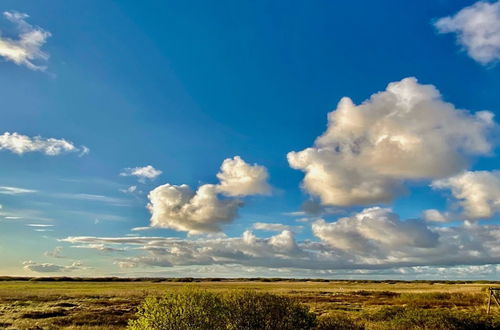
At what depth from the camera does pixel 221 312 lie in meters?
11.6

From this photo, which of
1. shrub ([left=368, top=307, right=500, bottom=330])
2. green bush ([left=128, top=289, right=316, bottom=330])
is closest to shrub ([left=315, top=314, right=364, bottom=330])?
green bush ([left=128, top=289, right=316, bottom=330])

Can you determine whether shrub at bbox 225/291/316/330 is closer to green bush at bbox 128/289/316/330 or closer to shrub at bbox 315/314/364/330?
green bush at bbox 128/289/316/330

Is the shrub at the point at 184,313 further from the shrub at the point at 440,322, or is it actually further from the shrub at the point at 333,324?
the shrub at the point at 440,322

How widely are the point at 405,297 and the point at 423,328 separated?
3921 centimetres

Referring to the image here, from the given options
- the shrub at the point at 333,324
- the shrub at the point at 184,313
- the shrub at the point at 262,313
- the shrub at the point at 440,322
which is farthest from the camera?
the shrub at the point at 440,322

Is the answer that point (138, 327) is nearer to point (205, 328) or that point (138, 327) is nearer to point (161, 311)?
point (161, 311)

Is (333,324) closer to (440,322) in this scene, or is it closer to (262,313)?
(262,313)

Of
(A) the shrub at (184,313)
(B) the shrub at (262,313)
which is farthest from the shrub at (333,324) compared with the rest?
(A) the shrub at (184,313)

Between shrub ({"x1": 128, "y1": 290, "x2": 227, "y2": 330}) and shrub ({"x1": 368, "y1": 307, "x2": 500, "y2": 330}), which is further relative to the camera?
shrub ({"x1": 368, "y1": 307, "x2": 500, "y2": 330})

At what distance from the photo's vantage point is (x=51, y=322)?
102 ft

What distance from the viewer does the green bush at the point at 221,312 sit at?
1127 centimetres

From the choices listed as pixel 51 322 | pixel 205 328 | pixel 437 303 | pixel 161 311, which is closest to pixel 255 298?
pixel 205 328

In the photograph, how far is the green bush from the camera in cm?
1127

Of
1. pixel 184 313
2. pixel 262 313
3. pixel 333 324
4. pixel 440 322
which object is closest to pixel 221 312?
pixel 184 313
